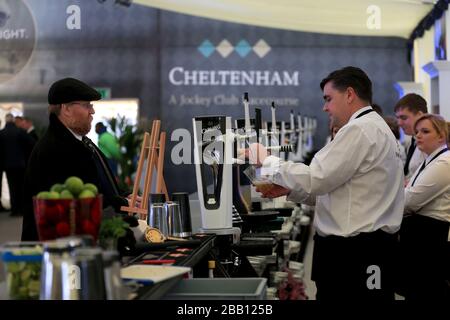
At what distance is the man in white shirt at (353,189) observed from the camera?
322 cm

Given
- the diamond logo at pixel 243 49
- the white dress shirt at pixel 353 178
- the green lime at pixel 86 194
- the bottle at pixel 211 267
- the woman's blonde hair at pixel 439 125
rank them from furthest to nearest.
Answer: the diamond logo at pixel 243 49
the woman's blonde hair at pixel 439 125
the white dress shirt at pixel 353 178
the bottle at pixel 211 267
the green lime at pixel 86 194

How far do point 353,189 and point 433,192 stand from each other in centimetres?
132

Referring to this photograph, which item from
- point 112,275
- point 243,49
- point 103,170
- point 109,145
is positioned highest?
point 243,49

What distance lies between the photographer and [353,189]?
325cm

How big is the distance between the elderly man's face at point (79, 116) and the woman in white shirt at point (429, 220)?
80.5 inches

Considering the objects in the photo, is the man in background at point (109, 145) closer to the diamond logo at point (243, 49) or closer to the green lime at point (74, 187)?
the diamond logo at point (243, 49)

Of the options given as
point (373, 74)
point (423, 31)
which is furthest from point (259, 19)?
point (423, 31)

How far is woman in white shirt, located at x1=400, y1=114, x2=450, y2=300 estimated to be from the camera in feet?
14.5

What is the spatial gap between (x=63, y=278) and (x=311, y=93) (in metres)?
13.8

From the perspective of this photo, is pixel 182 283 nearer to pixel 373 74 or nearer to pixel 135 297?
pixel 135 297

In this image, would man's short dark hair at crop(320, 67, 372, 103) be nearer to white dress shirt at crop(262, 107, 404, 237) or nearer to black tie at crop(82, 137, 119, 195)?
white dress shirt at crop(262, 107, 404, 237)

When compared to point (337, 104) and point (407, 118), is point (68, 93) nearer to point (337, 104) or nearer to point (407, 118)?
point (337, 104)

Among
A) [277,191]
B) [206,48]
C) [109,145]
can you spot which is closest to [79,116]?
[277,191]

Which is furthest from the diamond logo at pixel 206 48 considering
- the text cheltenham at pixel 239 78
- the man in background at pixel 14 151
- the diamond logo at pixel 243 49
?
the man in background at pixel 14 151
